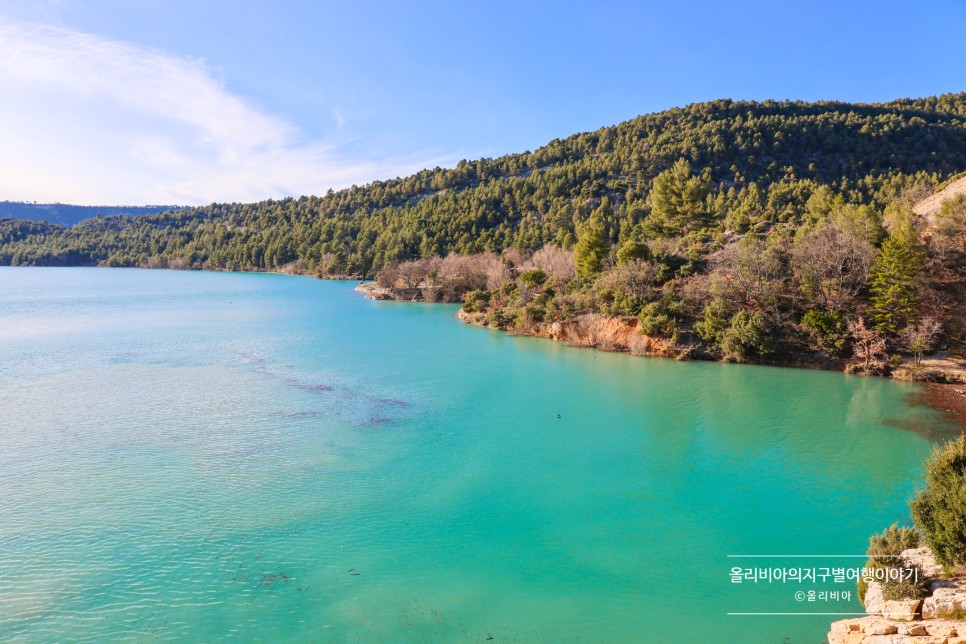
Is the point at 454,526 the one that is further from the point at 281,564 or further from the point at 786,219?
the point at 786,219

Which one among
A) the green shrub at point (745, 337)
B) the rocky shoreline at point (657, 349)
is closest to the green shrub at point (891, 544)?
the rocky shoreline at point (657, 349)

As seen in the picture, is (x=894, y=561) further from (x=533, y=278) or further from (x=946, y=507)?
(x=533, y=278)

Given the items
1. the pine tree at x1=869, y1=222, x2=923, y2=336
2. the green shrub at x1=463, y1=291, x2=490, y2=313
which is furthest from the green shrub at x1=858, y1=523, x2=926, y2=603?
the green shrub at x1=463, y1=291, x2=490, y2=313

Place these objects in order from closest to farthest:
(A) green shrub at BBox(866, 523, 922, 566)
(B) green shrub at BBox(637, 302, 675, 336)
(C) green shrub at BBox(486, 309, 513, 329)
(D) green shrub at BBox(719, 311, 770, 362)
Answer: (A) green shrub at BBox(866, 523, 922, 566)
(D) green shrub at BBox(719, 311, 770, 362)
(B) green shrub at BBox(637, 302, 675, 336)
(C) green shrub at BBox(486, 309, 513, 329)

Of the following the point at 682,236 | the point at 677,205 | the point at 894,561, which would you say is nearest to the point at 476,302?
the point at 682,236

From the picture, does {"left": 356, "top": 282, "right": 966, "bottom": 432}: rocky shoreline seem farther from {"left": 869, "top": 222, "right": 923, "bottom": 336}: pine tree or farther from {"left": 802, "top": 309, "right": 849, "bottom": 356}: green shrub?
{"left": 869, "top": 222, "right": 923, "bottom": 336}: pine tree

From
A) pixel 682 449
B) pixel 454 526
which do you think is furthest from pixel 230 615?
pixel 682 449

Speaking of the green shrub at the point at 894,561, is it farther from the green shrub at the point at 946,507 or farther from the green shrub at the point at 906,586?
the green shrub at the point at 946,507
